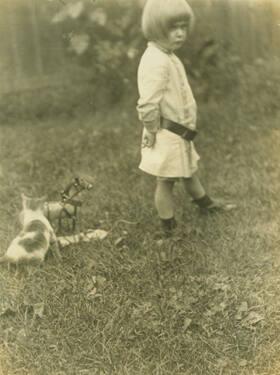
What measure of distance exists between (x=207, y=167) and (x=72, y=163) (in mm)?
915

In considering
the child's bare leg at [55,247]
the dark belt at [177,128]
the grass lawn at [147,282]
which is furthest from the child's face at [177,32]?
the child's bare leg at [55,247]

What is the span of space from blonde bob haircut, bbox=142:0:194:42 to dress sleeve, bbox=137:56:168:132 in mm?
132

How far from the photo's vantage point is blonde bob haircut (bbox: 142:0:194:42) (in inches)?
102

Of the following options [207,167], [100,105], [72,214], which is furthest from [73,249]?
[100,105]

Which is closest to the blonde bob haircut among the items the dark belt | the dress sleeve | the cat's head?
the dress sleeve

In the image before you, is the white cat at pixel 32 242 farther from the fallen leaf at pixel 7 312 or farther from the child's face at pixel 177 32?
the child's face at pixel 177 32

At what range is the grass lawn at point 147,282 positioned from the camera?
2275mm

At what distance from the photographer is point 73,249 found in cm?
287

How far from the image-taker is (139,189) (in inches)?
135

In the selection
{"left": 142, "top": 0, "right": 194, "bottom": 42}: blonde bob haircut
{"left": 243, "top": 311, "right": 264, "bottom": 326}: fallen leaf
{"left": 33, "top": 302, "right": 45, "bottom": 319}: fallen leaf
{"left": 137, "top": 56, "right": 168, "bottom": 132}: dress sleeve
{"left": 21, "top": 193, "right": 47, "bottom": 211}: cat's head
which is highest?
{"left": 142, "top": 0, "right": 194, "bottom": 42}: blonde bob haircut

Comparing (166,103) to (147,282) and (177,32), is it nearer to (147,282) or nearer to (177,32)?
(177,32)

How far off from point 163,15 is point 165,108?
450 mm

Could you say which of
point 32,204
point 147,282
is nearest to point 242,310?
point 147,282

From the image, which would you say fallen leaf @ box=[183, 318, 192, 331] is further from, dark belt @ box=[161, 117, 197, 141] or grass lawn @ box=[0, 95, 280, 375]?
dark belt @ box=[161, 117, 197, 141]
